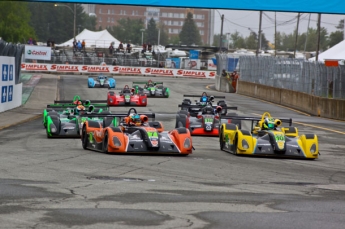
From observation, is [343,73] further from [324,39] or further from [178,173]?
[324,39]

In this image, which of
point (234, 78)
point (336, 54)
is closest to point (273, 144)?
point (336, 54)

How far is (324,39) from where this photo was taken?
189625 mm

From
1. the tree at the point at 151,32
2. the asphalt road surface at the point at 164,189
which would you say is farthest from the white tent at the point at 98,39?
the asphalt road surface at the point at 164,189

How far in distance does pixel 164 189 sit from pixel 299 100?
1144 inches

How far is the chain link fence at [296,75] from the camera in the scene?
34.5 metres

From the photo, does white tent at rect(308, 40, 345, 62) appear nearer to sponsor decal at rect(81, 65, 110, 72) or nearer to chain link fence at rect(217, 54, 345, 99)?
chain link fence at rect(217, 54, 345, 99)

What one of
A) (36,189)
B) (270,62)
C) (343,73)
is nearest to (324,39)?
(270,62)

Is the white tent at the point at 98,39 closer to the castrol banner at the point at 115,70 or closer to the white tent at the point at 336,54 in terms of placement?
the castrol banner at the point at 115,70

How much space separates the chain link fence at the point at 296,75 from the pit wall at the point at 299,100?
0.27 metres

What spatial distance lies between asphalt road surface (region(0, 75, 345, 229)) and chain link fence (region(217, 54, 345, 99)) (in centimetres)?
1455

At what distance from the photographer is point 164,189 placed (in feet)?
38.4

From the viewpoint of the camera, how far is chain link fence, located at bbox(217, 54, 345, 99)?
3450 cm

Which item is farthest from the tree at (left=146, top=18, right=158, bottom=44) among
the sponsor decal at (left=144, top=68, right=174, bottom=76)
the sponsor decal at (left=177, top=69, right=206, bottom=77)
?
the sponsor decal at (left=144, top=68, right=174, bottom=76)

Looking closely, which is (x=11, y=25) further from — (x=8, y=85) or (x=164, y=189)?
(x=164, y=189)
